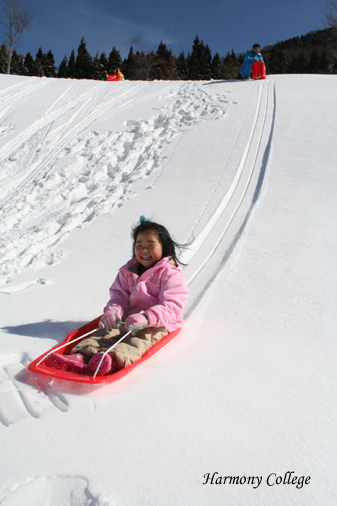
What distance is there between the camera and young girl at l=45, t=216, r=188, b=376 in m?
1.90

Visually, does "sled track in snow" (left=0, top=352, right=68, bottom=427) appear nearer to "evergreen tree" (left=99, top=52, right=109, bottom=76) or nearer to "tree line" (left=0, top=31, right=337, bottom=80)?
"tree line" (left=0, top=31, right=337, bottom=80)

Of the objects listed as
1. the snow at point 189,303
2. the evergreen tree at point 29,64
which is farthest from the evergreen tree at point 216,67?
the snow at point 189,303

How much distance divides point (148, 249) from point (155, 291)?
290 millimetres

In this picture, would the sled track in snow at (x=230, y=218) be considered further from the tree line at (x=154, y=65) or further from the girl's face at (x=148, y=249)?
the tree line at (x=154, y=65)

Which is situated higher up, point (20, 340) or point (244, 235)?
point (244, 235)

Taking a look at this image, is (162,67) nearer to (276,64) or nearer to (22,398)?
(276,64)

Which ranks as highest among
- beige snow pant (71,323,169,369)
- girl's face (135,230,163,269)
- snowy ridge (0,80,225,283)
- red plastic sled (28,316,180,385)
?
snowy ridge (0,80,225,283)

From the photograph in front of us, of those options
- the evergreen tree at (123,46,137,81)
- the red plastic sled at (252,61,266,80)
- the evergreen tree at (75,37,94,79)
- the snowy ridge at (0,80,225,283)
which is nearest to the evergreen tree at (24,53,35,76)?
the evergreen tree at (75,37,94,79)

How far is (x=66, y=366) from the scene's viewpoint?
1.89m

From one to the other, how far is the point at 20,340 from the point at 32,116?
7520mm

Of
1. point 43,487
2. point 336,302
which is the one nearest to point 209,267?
point 336,302

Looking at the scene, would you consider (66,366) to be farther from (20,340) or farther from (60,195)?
(60,195)

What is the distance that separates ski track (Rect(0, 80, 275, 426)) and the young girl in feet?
0.82

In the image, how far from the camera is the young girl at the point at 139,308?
1.90m
